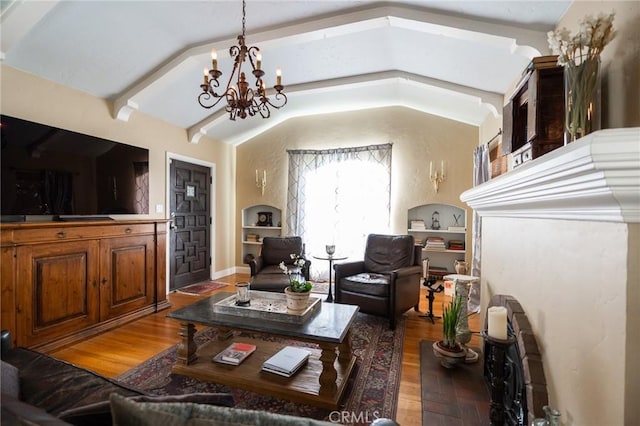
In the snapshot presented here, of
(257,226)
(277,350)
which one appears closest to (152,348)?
(277,350)

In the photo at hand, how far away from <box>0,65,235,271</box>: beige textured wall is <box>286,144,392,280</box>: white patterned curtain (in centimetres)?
126

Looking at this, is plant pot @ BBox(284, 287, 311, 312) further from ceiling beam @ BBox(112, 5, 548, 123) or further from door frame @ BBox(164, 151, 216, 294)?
door frame @ BBox(164, 151, 216, 294)

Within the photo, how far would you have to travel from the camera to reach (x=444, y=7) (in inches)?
84.4

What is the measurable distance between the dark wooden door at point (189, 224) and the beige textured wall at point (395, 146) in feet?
3.01

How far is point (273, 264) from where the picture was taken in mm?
3980

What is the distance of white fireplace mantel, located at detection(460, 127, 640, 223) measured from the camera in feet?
1.98

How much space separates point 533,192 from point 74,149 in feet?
11.9

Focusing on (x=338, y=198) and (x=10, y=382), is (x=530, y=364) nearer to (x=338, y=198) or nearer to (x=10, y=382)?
(x=10, y=382)

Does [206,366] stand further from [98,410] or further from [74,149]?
[74,149]

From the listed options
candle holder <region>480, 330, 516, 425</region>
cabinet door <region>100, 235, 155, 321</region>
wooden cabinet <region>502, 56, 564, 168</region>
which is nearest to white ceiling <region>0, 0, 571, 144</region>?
wooden cabinet <region>502, 56, 564, 168</region>

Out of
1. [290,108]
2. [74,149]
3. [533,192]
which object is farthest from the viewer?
[290,108]

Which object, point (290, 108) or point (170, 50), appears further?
point (290, 108)

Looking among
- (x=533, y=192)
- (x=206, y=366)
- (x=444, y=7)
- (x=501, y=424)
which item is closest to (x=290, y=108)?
(x=444, y=7)

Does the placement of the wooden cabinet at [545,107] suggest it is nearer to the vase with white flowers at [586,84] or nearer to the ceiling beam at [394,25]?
the vase with white flowers at [586,84]
